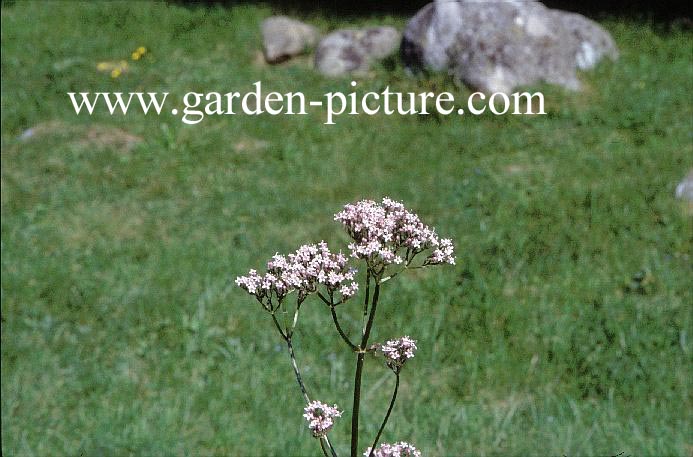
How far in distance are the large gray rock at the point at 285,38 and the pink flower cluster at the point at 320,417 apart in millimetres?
10819

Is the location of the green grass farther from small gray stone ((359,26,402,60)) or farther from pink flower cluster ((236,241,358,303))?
pink flower cluster ((236,241,358,303))

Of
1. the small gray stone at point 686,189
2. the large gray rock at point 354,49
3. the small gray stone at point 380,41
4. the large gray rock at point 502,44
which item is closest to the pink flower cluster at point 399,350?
the small gray stone at point 686,189

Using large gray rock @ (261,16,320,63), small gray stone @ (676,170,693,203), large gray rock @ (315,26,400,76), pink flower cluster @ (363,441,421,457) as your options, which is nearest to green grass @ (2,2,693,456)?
small gray stone @ (676,170,693,203)

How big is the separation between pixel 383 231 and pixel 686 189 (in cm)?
660

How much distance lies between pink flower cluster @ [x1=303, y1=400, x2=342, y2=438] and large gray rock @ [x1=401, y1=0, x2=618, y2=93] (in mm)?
8787

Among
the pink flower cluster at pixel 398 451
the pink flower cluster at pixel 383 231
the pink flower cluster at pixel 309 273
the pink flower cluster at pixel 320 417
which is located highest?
the pink flower cluster at pixel 383 231

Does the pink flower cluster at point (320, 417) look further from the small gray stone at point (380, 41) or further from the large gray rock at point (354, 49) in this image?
the small gray stone at point (380, 41)

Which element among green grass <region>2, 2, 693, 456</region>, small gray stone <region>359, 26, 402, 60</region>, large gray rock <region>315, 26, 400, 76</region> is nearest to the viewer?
green grass <region>2, 2, 693, 456</region>

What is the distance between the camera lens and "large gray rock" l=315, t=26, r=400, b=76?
11.1 m

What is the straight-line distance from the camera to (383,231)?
1.32m

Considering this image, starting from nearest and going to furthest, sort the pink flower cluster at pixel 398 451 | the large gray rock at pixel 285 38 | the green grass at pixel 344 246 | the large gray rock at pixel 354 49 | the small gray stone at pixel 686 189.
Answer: the pink flower cluster at pixel 398 451 → the green grass at pixel 344 246 → the small gray stone at pixel 686 189 → the large gray rock at pixel 354 49 → the large gray rock at pixel 285 38

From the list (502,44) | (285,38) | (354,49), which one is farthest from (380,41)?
(502,44)

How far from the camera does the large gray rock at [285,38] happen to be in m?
11.8

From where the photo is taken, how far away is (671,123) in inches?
352
